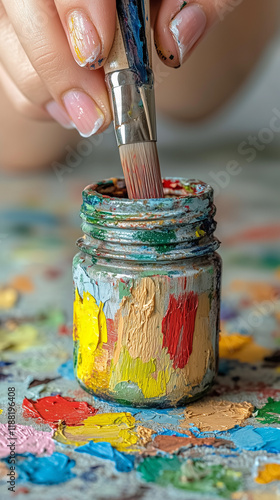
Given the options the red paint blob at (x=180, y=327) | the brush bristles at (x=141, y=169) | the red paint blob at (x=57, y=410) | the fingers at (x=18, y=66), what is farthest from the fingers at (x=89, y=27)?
the red paint blob at (x=57, y=410)

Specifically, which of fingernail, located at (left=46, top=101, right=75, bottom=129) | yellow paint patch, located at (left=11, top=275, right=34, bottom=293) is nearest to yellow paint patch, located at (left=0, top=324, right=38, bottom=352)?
yellow paint patch, located at (left=11, top=275, right=34, bottom=293)

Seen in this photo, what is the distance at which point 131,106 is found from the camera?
846mm

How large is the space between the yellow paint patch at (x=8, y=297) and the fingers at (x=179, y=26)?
1.84 feet

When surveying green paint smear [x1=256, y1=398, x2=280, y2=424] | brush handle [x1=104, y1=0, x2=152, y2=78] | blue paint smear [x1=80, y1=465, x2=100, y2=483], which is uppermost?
brush handle [x1=104, y1=0, x2=152, y2=78]

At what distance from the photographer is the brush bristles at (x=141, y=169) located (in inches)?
34.0

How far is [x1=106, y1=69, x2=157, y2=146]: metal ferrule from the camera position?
2.75 ft

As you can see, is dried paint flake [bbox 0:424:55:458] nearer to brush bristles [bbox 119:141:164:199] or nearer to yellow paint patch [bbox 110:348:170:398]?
yellow paint patch [bbox 110:348:170:398]

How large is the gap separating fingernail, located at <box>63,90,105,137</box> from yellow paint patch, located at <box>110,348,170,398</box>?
31 cm

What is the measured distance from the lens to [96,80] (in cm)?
89

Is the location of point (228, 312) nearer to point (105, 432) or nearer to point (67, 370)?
point (67, 370)

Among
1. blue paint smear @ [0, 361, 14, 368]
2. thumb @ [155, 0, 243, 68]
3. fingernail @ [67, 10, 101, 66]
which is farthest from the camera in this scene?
blue paint smear @ [0, 361, 14, 368]

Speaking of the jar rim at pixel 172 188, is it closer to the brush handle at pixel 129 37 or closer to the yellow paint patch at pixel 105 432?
the brush handle at pixel 129 37

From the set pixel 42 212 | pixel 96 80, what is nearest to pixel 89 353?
pixel 96 80

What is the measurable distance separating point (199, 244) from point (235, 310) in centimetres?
40
